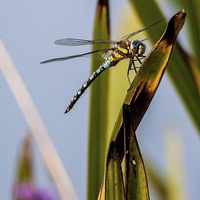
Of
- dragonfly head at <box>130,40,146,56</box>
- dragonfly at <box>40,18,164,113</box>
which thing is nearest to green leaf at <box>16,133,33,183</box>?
dragonfly at <box>40,18,164,113</box>

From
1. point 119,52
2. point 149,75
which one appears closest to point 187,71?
point 149,75

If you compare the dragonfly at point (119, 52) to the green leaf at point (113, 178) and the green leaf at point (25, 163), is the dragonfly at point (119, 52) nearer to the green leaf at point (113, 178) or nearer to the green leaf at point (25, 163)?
the green leaf at point (25, 163)

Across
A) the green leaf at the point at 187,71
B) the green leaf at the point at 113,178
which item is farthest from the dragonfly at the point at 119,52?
the green leaf at the point at 113,178

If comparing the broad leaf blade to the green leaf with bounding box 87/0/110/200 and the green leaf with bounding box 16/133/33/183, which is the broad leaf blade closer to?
the green leaf with bounding box 16/133/33/183

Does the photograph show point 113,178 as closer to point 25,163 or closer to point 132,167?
point 132,167

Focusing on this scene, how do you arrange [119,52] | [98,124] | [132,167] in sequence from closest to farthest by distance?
[132,167], [98,124], [119,52]

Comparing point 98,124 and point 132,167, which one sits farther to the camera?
point 98,124
